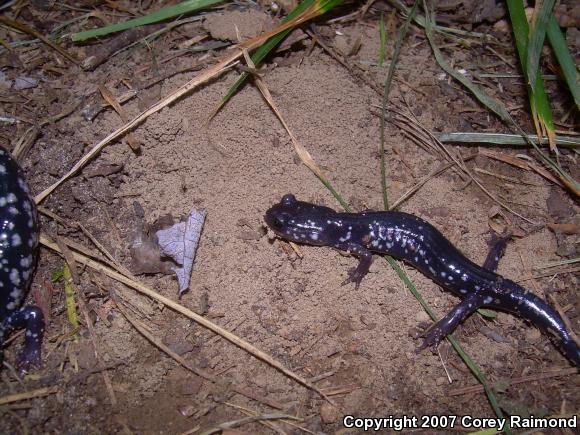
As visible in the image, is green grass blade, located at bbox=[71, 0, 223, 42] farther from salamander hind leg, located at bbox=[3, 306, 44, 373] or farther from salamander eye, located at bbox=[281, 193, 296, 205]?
salamander hind leg, located at bbox=[3, 306, 44, 373]

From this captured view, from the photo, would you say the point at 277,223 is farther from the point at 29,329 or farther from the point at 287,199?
the point at 29,329

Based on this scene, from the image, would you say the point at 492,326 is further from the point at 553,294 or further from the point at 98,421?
the point at 98,421

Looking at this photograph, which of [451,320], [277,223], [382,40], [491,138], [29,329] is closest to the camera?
[29,329]

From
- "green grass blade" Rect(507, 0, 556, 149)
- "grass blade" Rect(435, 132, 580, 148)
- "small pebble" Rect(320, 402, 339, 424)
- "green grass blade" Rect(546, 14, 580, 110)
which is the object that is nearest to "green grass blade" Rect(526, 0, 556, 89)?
"green grass blade" Rect(507, 0, 556, 149)

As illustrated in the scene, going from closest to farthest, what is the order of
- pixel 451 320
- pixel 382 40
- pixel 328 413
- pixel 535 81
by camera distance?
pixel 328 413 < pixel 451 320 < pixel 535 81 < pixel 382 40

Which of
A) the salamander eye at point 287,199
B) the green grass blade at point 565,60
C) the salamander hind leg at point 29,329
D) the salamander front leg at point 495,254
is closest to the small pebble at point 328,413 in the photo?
the salamander eye at point 287,199

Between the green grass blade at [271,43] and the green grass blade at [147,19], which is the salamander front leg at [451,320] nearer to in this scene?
the green grass blade at [271,43]

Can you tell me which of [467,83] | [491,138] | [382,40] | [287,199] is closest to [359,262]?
[287,199]
